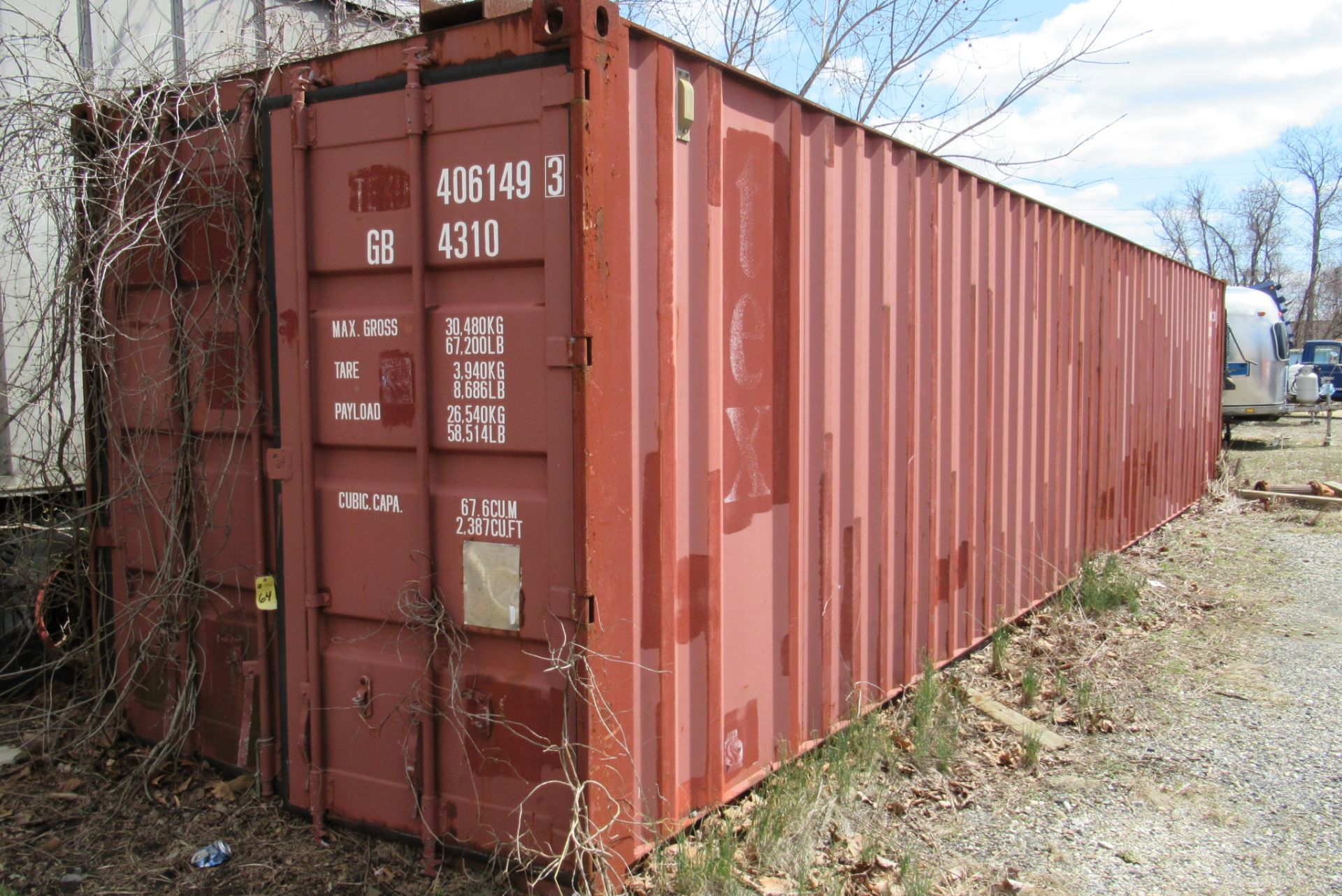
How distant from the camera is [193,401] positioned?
4031mm

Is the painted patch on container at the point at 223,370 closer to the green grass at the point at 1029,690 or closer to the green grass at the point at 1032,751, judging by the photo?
the green grass at the point at 1032,751

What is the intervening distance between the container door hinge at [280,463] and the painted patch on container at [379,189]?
91cm

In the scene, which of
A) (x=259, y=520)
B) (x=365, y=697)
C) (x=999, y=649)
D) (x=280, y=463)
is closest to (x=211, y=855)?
(x=365, y=697)

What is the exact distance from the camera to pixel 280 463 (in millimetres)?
3629

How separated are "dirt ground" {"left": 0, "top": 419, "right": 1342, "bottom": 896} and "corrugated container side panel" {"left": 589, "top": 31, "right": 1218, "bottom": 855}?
282 mm

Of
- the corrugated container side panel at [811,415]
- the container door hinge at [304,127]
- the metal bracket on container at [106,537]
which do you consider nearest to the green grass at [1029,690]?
the corrugated container side panel at [811,415]

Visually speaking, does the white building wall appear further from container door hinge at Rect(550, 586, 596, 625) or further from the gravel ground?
the gravel ground

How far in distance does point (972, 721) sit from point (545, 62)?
148 inches

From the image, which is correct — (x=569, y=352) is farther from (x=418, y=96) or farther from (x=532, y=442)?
(x=418, y=96)

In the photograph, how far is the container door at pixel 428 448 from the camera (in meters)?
3.14

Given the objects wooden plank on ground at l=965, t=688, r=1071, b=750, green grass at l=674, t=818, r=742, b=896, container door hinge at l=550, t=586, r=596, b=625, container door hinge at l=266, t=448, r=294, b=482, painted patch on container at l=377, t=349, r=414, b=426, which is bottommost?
wooden plank on ground at l=965, t=688, r=1071, b=750

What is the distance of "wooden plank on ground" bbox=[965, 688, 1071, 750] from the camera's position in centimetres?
485

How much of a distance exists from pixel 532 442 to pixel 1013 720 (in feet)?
10.5

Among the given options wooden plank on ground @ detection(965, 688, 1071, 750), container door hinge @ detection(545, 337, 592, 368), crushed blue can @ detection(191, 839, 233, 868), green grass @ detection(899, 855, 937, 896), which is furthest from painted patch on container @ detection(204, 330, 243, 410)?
wooden plank on ground @ detection(965, 688, 1071, 750)
